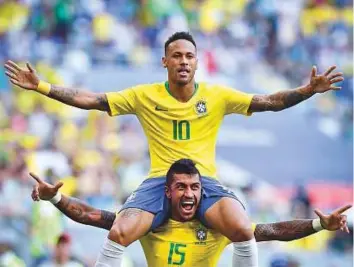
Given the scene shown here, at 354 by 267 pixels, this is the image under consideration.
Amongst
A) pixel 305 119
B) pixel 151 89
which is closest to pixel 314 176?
pixel 305 119

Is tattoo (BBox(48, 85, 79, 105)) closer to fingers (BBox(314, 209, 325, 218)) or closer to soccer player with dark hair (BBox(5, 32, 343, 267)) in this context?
soccer player with dark hair (BBox(5, 32, 343, 267))

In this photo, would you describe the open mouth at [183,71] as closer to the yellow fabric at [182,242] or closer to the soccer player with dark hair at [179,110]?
the soccer player with dark hair at [179,110]

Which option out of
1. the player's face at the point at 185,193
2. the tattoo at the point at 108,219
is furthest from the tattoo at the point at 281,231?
the tattoo at the point at 108,219

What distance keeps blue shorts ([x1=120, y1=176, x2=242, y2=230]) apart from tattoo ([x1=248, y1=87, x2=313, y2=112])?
770 mm

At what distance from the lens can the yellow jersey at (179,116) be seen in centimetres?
995

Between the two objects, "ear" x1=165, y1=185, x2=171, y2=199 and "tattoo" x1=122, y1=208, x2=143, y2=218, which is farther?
"ear" x1=165, y1=185, x2=171, y2=199

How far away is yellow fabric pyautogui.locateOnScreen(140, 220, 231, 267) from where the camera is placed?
392 inches

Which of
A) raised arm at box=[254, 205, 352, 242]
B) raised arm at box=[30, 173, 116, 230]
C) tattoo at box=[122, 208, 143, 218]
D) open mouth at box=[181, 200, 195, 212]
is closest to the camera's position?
tattoo at box=[122, 208, 143, 218]

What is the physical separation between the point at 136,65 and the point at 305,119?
3.49 m

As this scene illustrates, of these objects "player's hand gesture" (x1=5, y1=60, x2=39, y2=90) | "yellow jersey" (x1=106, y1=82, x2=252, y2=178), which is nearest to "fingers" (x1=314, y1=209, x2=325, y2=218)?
"yellow jersey" (x1=106, y1=82, x2=252, y2=178)

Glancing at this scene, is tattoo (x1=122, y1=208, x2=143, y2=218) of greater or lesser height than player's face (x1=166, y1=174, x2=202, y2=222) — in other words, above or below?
below

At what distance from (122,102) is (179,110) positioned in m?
0.50

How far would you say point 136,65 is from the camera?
73.4 ft

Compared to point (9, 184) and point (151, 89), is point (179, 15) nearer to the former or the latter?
point (9, 184)
